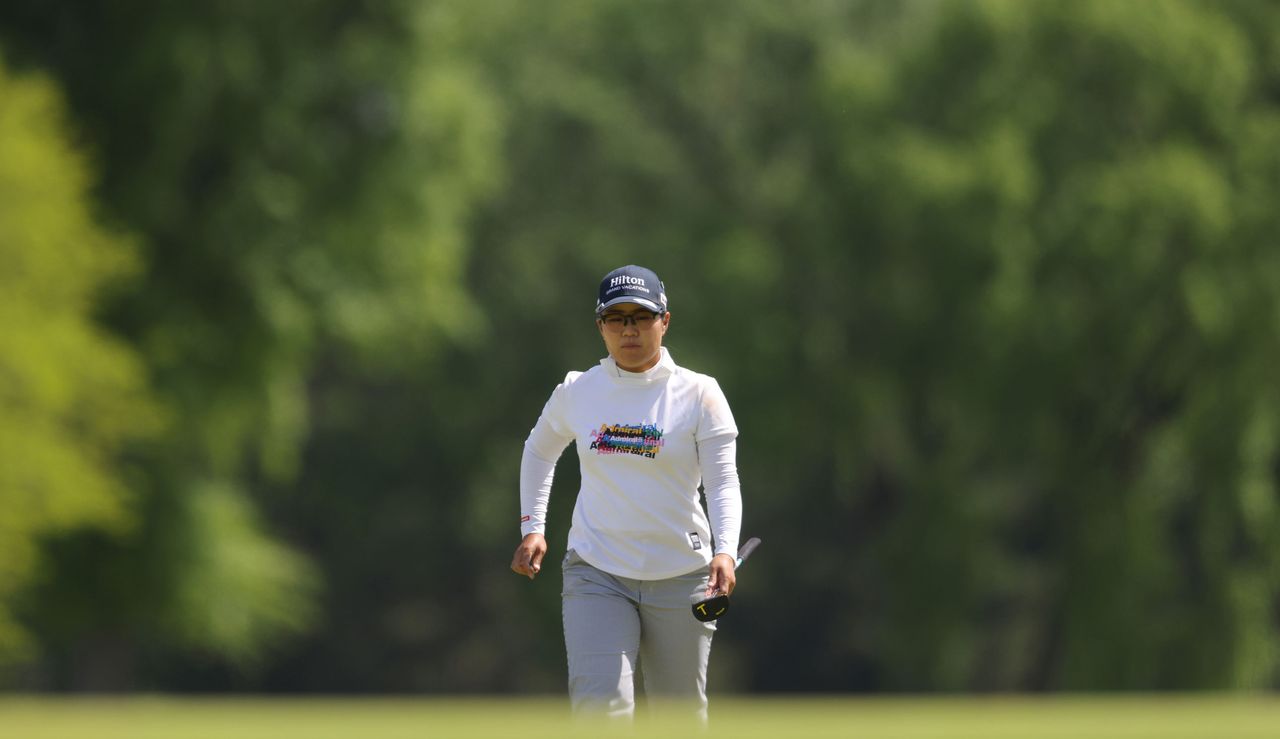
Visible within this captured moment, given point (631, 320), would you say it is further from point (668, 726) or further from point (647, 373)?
point (668, 726)

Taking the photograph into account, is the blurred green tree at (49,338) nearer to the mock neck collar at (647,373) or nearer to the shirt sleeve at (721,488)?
the mock neck collar at (647,373)

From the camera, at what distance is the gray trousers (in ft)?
25.3

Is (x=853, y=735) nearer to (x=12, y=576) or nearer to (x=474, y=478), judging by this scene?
(x=12, y=576)

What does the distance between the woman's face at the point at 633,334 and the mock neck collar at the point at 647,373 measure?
0.9 inches

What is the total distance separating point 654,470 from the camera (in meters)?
7.80

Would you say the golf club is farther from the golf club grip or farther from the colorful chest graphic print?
the colorful chest graphic print

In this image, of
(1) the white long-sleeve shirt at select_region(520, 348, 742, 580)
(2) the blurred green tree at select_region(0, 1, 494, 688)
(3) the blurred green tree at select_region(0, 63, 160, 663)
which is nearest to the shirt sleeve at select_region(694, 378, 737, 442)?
(1) the white long-sleeve shirt at select_region(520, 348, 742, 580)

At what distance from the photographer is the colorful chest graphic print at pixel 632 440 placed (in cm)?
777

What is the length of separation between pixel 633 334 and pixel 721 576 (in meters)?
0.89

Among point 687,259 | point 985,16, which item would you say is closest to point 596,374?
point 985,16

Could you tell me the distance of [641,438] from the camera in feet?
25.5

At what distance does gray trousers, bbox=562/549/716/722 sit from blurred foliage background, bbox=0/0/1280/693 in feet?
55.7

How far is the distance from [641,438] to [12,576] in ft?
61.8

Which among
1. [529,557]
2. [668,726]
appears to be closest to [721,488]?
[529,557]
